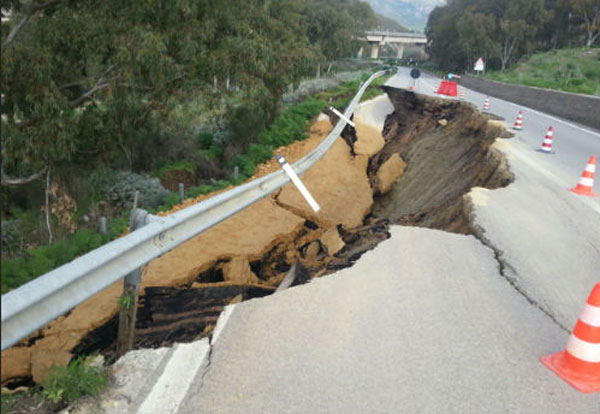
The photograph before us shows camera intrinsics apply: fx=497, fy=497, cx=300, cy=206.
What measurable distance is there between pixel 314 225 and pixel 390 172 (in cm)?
533

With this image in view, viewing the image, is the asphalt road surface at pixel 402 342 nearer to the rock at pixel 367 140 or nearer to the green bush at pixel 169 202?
the green bush at pixel 169 202

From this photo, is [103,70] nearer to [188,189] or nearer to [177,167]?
[188,189]

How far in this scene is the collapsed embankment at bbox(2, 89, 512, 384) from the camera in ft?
13.8

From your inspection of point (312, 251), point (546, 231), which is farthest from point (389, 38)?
point (546, 231)

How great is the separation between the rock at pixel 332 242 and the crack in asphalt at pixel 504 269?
2.16 metres

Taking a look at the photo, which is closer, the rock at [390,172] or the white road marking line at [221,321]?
the white road marking line at [221,321]

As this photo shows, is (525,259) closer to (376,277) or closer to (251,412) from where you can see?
(376,277)

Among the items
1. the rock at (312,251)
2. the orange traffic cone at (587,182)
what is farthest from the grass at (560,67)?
the rock at (312,251)

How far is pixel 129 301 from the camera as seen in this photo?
3.02 metres

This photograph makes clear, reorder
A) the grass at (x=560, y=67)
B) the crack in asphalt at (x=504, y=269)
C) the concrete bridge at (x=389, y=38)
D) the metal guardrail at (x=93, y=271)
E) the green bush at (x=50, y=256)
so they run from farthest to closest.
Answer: the concrete bridge at (x=389, y=38), the grass at (x=560, y=67), the green bush at (x=50, y=256), the crack in asphalt at (x=504, y=269), the metal guardrail at (x=93, y=271)

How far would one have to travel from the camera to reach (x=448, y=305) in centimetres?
370

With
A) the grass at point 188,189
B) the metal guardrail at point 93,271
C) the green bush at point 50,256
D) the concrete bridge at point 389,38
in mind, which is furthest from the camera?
the concrete bridge at point 389,38

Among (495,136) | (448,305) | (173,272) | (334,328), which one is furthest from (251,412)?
(495,136)

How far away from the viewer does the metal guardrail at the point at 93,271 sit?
74.9 inches
